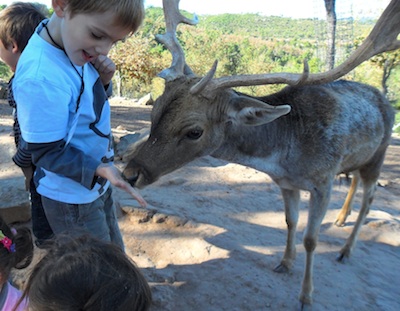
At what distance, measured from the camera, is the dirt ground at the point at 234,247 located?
12.7 feet

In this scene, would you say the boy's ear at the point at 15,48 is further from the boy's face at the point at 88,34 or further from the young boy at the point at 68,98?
the boy's face at the point at 88,34

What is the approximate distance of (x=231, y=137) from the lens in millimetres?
3564

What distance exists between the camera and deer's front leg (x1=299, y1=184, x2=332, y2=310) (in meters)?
3.88

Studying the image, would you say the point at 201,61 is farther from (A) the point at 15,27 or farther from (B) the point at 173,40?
(A) the point at 15,27

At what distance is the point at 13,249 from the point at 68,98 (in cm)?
85

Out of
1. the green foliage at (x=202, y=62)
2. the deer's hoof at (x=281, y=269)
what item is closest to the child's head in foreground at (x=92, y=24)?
the deer's hoof at (x=281, y=269)

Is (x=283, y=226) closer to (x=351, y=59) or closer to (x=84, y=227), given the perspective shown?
(x=351, y=59)

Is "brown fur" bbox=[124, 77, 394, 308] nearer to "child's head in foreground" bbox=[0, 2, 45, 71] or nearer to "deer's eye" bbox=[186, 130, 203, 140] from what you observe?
"deer's eye" bbox=[186, 130, 203, 140]

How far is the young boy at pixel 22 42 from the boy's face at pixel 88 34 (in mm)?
976

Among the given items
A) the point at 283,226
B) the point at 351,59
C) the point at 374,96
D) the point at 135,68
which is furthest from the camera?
the point at 135,68

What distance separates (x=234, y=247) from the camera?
15.2 feet

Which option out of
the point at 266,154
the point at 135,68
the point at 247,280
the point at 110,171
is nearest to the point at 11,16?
the point at 110,171

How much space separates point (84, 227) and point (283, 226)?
3.81 meters

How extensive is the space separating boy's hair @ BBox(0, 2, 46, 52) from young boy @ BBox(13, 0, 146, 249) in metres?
0.77
